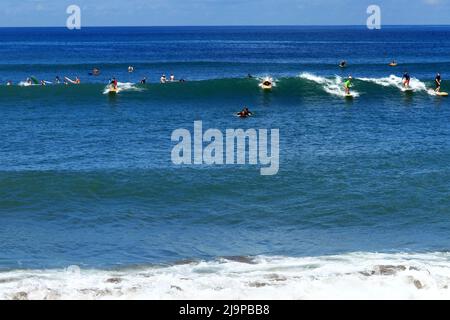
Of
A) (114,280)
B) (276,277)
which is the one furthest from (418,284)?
(114,280)

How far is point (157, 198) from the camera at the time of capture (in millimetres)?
23250

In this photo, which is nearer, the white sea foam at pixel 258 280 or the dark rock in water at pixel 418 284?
the white sea foam at pixel 258 280

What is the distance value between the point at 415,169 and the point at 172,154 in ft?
34.0

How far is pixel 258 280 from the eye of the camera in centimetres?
1566

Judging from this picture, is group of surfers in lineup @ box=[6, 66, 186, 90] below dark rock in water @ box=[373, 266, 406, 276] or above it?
above

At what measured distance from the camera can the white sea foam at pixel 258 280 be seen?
48.1ft

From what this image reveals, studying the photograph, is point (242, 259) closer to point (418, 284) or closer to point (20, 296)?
point (418, 284)

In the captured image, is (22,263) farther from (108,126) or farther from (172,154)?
(108,126)

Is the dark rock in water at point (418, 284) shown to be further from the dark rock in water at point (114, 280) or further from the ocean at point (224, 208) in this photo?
the dark rock in water at point (114, 280)

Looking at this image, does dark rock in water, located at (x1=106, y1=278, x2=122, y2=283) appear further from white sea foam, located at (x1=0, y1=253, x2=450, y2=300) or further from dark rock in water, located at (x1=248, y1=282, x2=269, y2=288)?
dark rock in water, located at (x1=248, y1=282, x2=269, y2=288)

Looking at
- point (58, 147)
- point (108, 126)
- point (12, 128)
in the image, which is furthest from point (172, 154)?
point (12, 128)

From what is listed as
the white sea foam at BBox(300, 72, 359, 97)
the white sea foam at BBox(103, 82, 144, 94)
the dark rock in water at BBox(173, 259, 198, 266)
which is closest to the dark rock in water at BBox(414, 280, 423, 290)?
the dark rock in water at BBox(173, 259, 198, 266)

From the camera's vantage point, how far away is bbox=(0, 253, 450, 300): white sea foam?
48.1ft

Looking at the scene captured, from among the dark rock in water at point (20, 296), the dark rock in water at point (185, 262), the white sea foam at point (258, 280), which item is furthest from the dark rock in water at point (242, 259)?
the dark rock in water at point (20, 296)
